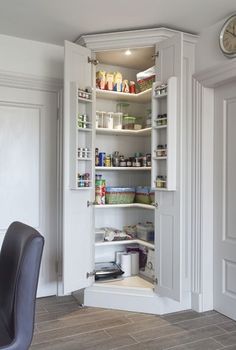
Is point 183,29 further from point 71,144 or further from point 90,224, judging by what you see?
point 90,224

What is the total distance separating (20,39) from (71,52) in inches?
26.2

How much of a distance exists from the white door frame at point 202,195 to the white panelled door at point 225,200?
0.05 meters

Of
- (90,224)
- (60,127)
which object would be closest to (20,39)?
(60,127)

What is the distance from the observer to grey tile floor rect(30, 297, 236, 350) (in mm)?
2408

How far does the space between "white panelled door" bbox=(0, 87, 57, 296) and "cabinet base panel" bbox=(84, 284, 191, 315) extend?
552mm

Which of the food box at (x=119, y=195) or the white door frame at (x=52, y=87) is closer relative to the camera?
the white door frame at (x=52, y=87)

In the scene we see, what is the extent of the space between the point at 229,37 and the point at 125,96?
3.86ft

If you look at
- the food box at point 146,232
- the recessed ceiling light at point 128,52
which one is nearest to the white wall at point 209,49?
the recessed ceiling light at point 128,52

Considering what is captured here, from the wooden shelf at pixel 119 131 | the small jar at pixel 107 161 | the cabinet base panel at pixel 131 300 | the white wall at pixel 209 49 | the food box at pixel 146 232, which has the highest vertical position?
the white wall at pixel 209 49

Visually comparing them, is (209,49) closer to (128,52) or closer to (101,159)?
(128,52)

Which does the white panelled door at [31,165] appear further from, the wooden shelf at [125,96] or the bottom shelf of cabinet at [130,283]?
Answer: the bottom shelf of cabinet at [130,283]

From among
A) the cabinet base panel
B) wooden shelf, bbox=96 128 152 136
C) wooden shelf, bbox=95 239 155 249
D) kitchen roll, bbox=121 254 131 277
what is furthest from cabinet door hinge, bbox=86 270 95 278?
wooden shelf, bbox=96 128 152 136

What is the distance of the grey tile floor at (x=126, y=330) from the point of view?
2.41m

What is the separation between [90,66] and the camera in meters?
3.10
